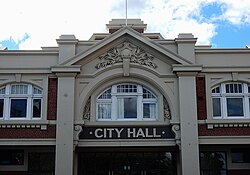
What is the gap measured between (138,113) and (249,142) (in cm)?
594

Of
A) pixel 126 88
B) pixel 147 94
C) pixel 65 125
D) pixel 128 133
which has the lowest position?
pixel 128 133

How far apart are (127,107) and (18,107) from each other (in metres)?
5.83

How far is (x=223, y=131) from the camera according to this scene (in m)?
20.9

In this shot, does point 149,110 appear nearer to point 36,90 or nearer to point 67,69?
point 67,69

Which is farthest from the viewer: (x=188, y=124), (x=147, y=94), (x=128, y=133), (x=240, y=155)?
(x=240, y=155)

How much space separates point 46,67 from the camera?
853 inches

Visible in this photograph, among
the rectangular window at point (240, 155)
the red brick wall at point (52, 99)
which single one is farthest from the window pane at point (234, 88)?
the red brick wall at point (52, 99)

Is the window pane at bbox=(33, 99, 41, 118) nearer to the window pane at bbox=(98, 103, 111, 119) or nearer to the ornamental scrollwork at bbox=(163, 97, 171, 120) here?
the window pane at bbox=(98, 103, 111, 119)

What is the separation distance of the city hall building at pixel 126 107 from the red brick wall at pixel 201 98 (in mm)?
53

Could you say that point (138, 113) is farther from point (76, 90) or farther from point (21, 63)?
point (21, 63)

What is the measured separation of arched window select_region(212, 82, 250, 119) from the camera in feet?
70.1

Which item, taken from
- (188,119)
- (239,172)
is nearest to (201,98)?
(188,119)

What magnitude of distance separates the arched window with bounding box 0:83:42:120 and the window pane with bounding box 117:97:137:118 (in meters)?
4.25

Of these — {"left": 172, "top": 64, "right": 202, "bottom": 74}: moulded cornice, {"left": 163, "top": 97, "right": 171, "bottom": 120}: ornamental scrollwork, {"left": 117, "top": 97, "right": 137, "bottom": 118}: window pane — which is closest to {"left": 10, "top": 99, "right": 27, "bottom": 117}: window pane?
{"left": 117, "top": 97, "right": 137, "bottom": 118}: window pane
